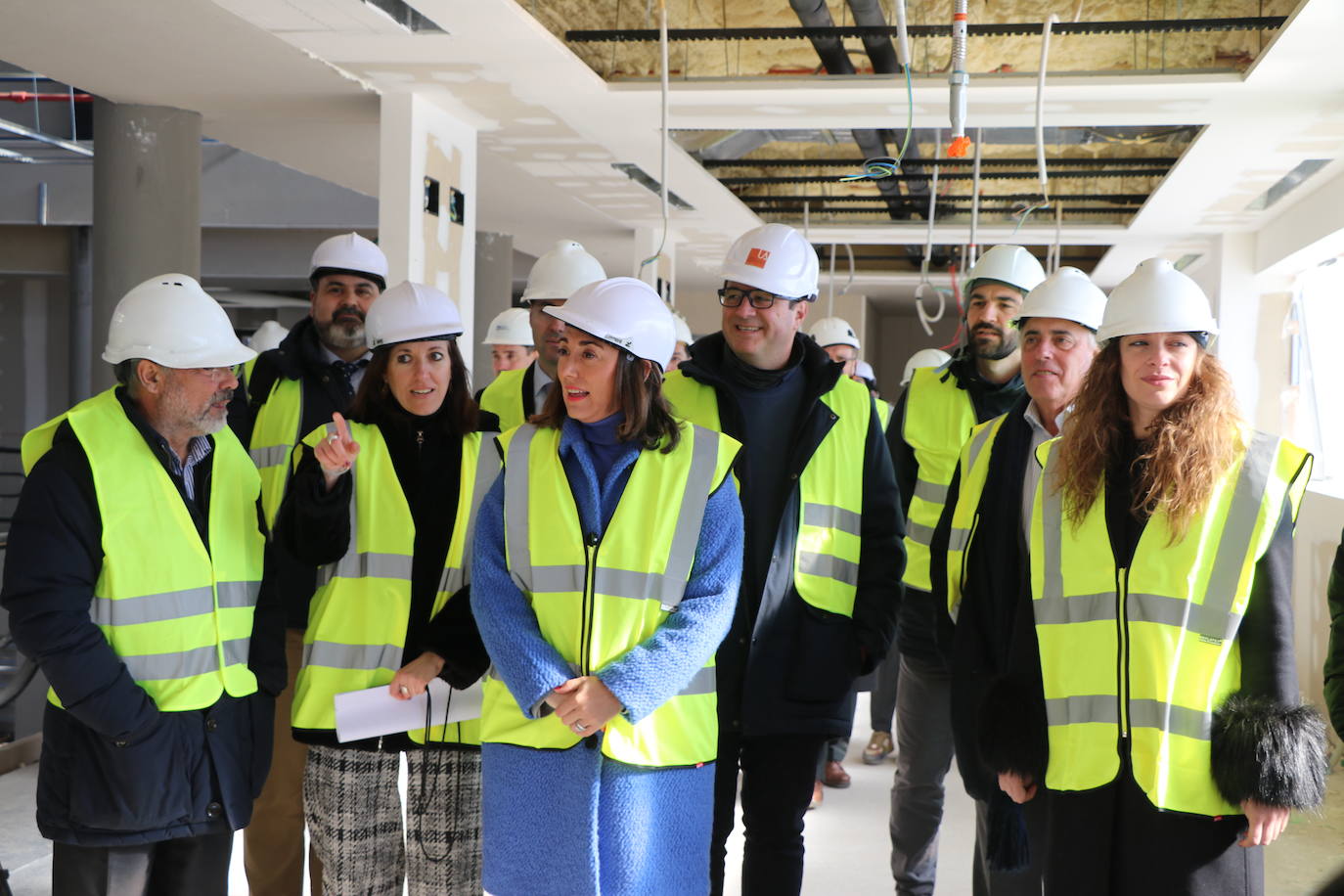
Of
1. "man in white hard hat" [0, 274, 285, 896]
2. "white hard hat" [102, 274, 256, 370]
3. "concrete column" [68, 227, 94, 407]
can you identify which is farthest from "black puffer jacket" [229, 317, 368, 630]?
"concrete column" [68, 227, 94, 407]

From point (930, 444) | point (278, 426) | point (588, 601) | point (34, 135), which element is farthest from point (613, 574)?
point (34, 135)

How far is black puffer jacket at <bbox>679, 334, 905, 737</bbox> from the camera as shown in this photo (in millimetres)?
2588

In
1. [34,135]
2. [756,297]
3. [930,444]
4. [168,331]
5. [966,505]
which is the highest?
[34,135]

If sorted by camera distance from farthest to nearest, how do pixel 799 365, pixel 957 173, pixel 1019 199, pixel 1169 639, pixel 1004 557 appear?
pixel 1019 199
pixel 957 173
pixel 799 365
pixel 1004 557
pixel 1169 639

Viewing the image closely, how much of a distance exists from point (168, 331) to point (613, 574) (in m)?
0.96

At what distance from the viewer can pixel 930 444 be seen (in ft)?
11.1

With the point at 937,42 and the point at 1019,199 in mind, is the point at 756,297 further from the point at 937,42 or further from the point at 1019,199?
the point at 1019,199

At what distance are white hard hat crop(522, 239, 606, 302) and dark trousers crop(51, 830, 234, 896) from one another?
1.94 meters

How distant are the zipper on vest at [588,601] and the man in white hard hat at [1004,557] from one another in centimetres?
A: 74

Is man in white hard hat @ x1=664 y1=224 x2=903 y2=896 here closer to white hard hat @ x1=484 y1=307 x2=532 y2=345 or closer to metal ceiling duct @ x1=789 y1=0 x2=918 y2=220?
metal ceiling duct @ x1=789 y1=0 x2=918 y2=220

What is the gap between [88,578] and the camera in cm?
210

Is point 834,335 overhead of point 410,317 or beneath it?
overhead

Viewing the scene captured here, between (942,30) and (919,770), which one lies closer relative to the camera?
(919,770)

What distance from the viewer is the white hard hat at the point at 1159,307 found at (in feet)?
7.07
